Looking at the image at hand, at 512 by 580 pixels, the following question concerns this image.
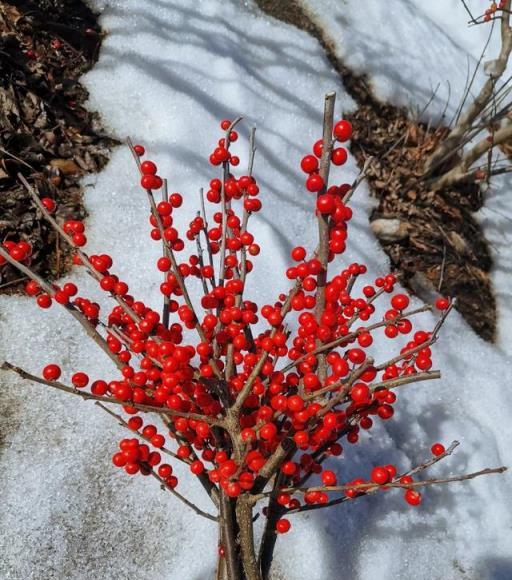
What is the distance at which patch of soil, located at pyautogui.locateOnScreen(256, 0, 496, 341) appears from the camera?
112 inches

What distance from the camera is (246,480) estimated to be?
126 centimetres

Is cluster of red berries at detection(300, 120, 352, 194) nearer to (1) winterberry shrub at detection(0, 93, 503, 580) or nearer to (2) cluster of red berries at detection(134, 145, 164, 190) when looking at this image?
(1) winterberry shrub at detection(0, 93, 503, 580)

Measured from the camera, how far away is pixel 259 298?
7.68ft

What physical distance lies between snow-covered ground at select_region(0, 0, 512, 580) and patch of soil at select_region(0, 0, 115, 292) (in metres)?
0.08

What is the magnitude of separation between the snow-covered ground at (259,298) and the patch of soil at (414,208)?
3.9 inches

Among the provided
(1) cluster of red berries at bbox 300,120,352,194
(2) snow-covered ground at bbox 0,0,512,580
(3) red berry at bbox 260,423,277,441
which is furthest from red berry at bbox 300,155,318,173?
(2) snow-covered ground at bbox 0,0,512,580

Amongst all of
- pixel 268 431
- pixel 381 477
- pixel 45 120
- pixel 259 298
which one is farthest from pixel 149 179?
pixel 45 120

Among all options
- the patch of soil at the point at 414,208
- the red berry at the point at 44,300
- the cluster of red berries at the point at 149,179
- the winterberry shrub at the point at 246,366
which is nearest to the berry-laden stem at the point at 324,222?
the winterberry shrub at the point at 246,366

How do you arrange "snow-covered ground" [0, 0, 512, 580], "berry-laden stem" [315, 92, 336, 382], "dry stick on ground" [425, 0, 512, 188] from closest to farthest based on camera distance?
"berry-laden stem" [315, 92, 336, 382], "snow-covered ground" [0, 0, 512, 580], "dry stick on ground" [425, 0, 512, 188]

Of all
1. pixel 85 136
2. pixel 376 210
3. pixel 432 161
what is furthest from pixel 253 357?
pixel 432 161

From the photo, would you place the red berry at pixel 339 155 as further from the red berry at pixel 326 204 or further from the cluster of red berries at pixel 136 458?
the cluster of red berries at pixel 136 458

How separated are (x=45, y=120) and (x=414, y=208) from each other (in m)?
1.81

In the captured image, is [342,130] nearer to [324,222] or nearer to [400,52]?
[324,222]

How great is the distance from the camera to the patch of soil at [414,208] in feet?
9.34
